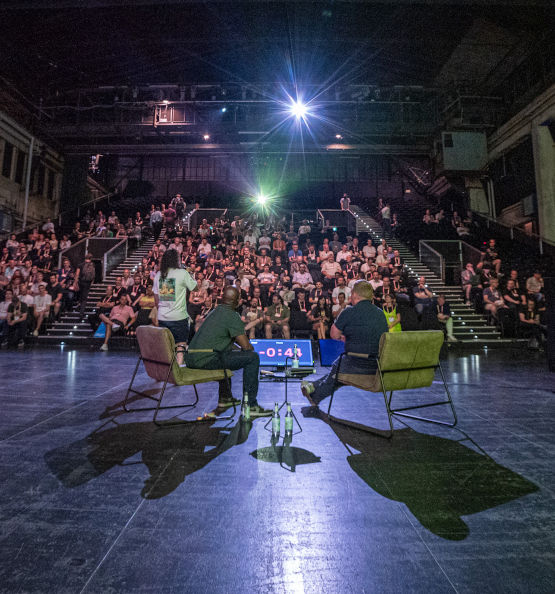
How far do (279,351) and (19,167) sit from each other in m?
18.1

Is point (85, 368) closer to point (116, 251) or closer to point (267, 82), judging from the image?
point (116, 251)

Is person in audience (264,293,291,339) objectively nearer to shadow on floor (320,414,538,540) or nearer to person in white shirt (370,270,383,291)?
person in white shirt (370,270,383,291)

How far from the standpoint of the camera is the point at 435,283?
11836mm

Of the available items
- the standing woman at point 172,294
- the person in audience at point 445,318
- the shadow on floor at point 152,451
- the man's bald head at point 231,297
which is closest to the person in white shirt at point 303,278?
the person in audience at point 445,318

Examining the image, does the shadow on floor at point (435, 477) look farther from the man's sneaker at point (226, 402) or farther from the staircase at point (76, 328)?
the staircase at point (76, 328)

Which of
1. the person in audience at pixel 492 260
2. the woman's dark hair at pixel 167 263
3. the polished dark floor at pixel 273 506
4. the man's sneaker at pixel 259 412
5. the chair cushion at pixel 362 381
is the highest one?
the person in audience at pixel 492 260

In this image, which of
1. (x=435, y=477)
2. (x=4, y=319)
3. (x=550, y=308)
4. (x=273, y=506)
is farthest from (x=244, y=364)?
(x=4, y=319)

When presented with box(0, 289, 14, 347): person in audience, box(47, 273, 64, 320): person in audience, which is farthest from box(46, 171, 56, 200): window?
box(0, 289, 14, 347): person in audience

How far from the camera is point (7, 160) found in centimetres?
1579

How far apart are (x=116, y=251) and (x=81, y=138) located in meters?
10.2

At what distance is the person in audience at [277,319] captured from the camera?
8.51 m

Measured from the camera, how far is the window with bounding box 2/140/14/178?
1556cm

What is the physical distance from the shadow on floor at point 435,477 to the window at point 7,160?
19449 millimetres

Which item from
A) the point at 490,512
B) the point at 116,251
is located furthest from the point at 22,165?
the point at 490,512
